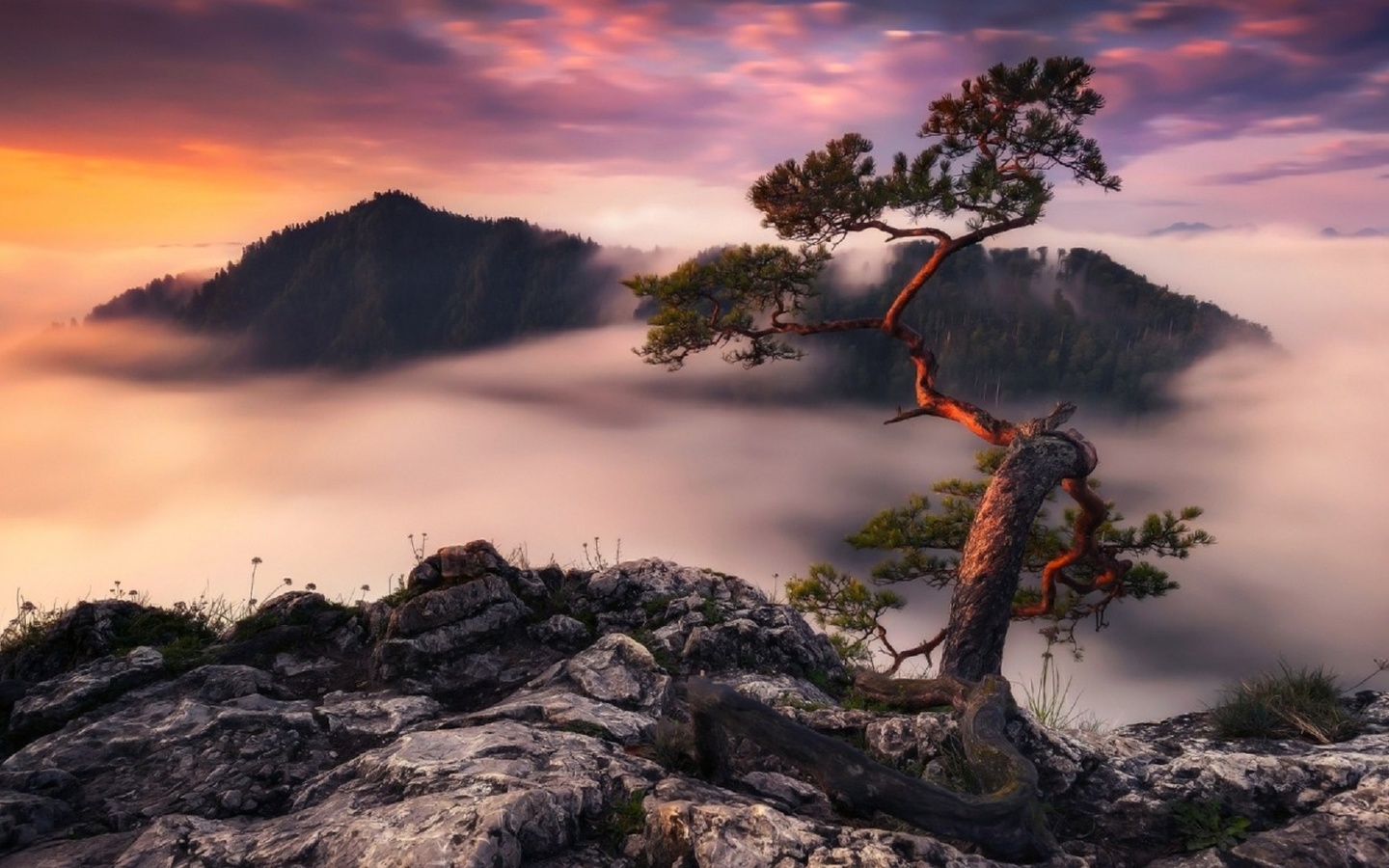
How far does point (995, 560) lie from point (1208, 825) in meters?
5.44

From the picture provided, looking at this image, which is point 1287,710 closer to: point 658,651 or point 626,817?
point 658,651

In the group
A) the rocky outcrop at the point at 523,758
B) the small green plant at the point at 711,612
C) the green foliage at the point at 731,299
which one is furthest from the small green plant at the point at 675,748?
the green foliage at the point at 731,299

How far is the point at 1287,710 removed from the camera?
8.79 m

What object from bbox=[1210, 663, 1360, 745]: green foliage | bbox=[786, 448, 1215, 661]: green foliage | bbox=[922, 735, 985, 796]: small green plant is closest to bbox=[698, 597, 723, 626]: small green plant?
bbox=[922, 735, 985, 796]: small green plant

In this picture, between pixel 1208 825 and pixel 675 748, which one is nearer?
pixel 1208 825

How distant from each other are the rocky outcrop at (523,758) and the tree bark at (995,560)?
213 centimetres

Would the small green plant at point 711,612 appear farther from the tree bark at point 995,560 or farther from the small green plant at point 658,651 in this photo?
the tree bark at point 995,560

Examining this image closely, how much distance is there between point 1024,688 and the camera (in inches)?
412

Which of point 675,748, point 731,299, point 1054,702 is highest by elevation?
point 731,299

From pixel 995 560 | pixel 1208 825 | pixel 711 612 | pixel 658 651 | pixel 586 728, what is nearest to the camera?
pixel 1208 825

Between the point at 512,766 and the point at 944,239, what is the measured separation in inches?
485

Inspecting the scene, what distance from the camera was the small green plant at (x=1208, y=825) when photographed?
6.04m

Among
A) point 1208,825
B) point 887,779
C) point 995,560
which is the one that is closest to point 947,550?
point 995,560

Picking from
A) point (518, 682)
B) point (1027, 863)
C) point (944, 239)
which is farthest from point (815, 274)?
point (1027, 863)
